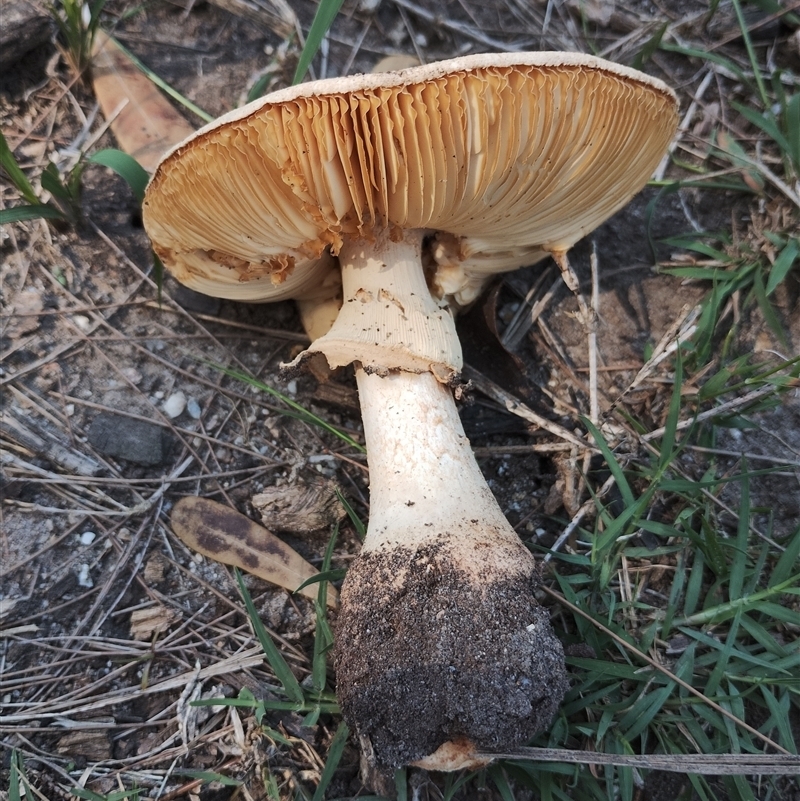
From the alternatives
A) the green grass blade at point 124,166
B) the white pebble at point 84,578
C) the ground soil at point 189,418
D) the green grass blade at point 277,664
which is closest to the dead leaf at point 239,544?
the ground soil at point 189,418

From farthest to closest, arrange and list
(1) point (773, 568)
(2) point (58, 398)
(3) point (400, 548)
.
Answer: (2) point (58, 398) < (1) point (773, 568) < (3) point (400, 548)

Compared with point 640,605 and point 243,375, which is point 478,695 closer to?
point 640,605

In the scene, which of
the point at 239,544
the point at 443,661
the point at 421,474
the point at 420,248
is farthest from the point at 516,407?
the point at 239,544

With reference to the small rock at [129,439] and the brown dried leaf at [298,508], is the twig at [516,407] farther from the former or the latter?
the small rock at [129,439]

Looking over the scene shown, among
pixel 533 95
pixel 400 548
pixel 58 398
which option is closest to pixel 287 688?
pixel 400 548

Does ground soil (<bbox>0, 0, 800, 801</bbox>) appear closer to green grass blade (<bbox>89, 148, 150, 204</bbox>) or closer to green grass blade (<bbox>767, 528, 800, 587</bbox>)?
green grass blade (<bbox>767, 528, 800, 587</bbox>)

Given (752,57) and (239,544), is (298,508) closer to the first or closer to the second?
(239,544)
